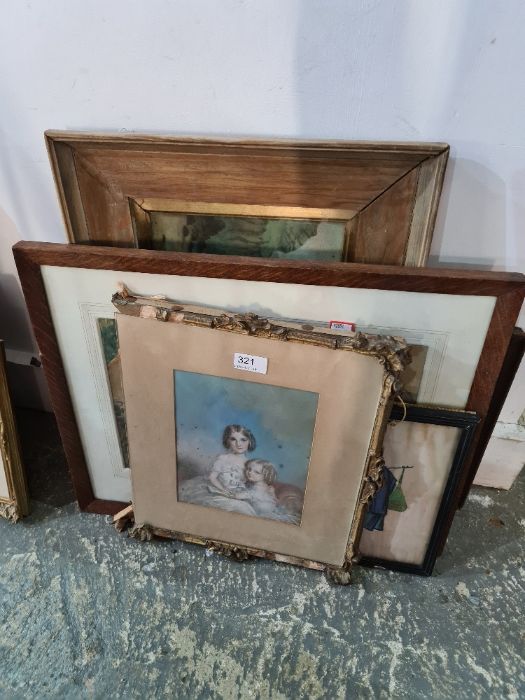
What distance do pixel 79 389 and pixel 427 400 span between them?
83 centimetres

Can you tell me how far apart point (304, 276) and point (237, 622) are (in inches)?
32.4

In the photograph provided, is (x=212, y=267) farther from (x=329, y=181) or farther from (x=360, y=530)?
(x=360, y=530)

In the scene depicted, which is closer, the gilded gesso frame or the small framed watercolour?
the small framed watercolour

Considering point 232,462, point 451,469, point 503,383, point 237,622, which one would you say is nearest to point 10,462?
point 232,462

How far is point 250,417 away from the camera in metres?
1.05

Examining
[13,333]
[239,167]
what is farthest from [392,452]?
[13,333]

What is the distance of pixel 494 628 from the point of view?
43.9 inches

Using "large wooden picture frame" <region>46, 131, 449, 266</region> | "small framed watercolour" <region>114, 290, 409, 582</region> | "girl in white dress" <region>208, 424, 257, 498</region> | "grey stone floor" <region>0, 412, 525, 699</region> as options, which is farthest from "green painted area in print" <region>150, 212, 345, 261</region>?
"grey stone floor" <region>0, 412, 525, 699</region>

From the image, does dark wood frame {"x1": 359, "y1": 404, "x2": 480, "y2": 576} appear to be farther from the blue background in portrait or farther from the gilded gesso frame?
the gilded gesso frame

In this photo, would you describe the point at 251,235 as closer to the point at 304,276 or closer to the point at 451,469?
the point at 304,276

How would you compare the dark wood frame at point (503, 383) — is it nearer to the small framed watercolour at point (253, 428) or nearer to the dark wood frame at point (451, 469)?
the dark wood frame at point (451, 469)

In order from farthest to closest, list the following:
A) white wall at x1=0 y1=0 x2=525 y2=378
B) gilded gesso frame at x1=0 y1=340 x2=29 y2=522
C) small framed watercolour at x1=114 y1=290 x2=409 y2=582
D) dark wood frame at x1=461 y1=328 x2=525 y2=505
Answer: gilded gesso frame at x1=0 y1=340 x2=29 y2=522 < dark wood frame at x1=461 y1=328 x2=525 y2=505 < small framed watercolour at x1=114 y1=290 x2=409 y2=582 < white wall at x1=0 y1=0 x2=525 y2=378

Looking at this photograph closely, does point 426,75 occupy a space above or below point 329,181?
above

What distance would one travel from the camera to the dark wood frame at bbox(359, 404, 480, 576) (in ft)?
3.38
